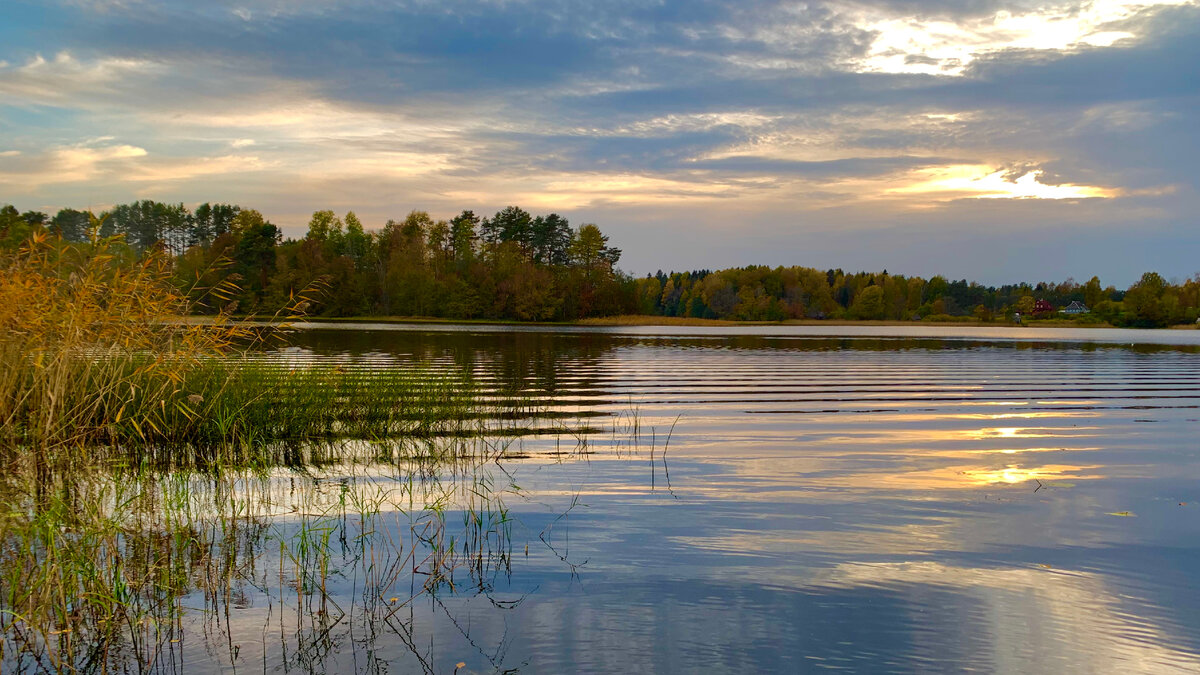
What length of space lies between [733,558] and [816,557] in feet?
3.03

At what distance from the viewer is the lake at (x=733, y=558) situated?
635 centimetres

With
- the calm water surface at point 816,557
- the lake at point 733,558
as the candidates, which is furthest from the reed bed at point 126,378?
the calm water surface at point 816,557

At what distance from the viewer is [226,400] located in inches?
569

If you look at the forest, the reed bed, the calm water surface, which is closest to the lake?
the calm water surface

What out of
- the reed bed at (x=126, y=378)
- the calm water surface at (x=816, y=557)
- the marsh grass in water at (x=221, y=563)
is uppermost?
the reed bed at (x=126, y=378)

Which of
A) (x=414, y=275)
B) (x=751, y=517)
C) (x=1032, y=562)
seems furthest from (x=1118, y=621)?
(x=414, y=275)

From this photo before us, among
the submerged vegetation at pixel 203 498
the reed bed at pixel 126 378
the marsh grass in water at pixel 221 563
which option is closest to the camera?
the marsh grass in water at pixel 221 563

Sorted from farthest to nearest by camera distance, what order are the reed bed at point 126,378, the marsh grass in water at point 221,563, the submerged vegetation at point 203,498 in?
the reed bed at point 126,378 → the submerged vegetation at point 203,498 → the marsh grass in water at point 221,563

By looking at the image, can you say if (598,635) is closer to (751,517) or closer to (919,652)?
(919,652)

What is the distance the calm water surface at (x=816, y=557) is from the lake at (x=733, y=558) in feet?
0.11

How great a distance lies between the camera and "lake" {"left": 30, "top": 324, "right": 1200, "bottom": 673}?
6348 millimetres

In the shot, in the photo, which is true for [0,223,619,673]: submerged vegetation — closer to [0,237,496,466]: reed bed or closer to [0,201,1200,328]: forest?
[0,237,496,466]: reed bed

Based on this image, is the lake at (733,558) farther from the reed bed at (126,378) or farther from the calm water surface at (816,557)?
the reed bed at (126,378)

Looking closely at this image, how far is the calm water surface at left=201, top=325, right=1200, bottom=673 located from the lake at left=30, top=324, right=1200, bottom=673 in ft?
0.11
